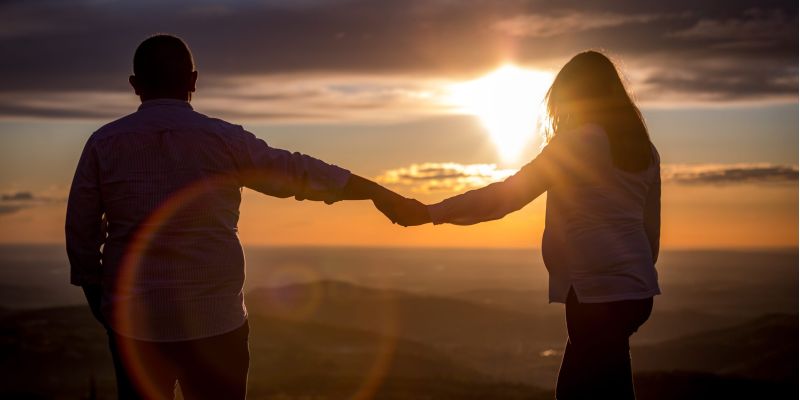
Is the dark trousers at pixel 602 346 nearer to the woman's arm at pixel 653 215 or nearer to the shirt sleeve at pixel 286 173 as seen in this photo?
the woman's arm at pixel 653 215

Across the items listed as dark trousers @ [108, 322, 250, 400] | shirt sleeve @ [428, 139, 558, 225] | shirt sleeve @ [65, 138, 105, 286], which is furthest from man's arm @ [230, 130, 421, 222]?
dark trousers @ [108, 322, 250, 400]

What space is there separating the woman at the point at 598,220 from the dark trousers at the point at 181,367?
75.8 inches

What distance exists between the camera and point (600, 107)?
4.93m

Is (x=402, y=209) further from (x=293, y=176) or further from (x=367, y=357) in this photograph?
(x=367, y=357)

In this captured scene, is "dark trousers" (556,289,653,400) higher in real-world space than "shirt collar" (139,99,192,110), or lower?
lower

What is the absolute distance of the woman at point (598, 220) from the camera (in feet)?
15.6

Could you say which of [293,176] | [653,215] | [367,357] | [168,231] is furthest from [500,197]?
[367,357]

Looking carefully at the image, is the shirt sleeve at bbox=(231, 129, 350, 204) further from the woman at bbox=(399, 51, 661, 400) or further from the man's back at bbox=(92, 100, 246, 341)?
the woman at bbox=(399, 51, 661, 400)

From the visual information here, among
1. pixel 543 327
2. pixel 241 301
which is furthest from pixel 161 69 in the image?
pixel 543 327

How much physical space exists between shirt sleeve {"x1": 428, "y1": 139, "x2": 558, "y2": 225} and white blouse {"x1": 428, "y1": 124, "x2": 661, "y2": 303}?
0.01m

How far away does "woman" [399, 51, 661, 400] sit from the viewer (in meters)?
4.75

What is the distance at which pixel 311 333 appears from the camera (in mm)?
46375

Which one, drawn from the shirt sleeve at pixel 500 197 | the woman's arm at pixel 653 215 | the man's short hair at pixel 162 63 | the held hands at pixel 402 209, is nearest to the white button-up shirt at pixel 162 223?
the man's short hair at pixel 162 63

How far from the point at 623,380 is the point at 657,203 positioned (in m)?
1.07
